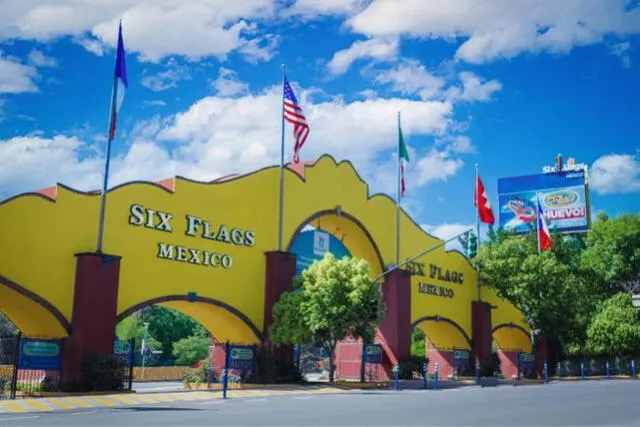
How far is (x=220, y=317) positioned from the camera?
34156 millimetres

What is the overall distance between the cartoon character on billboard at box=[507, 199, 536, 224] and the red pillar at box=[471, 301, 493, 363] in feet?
109

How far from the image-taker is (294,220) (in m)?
36.8

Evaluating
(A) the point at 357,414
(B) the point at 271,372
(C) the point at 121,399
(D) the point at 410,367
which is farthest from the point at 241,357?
(A) the point at 357,414

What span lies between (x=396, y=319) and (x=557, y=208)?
45538mm

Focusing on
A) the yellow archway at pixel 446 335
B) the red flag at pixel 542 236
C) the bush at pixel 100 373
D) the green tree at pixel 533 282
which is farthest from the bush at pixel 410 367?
the bush at pixel 100 373

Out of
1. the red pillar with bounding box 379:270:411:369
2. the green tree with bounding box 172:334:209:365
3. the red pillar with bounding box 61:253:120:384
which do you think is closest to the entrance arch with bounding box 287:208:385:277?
the red pillar with bounding box 379:270:411:369

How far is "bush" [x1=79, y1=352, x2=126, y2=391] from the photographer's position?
2566cm

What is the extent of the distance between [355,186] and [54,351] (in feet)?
67.2

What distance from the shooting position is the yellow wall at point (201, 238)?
85.3ft

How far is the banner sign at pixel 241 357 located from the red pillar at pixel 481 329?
22.1 metres

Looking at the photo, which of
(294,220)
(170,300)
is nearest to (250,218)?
(294,220)

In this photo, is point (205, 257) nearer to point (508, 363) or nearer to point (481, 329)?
point (481, 329)

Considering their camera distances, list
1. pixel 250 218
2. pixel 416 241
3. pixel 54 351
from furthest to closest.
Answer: pixel 416 241 → pixel 250 218 → pixel 54 351

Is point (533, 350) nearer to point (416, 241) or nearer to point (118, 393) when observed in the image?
point (416, 241)
